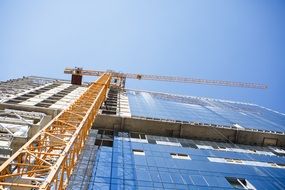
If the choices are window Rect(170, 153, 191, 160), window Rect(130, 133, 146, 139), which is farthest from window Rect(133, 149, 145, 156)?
window Rect(130, 133, 146, 139)

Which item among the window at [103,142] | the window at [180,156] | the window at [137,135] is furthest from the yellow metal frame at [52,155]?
the window at [180,156]

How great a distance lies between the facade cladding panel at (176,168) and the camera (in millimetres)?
26467

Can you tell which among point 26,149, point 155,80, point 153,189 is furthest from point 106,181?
point 155,80

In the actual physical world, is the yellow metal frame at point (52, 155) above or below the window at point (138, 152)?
above

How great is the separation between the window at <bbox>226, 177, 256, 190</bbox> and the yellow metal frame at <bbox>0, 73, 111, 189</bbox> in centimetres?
1469

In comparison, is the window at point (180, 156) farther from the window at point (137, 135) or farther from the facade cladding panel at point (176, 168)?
the window at point (137, 135)

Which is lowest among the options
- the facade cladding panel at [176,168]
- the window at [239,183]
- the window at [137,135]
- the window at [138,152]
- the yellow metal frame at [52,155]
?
the window at [239,183]

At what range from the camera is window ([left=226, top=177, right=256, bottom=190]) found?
92.9 feet

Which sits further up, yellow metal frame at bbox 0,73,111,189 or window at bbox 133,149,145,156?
yellow metal frame at bbox 0,73,111,189

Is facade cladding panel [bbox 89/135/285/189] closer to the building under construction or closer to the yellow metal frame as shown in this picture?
the building under construction

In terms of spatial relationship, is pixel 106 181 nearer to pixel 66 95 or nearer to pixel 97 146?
pixel 97 146

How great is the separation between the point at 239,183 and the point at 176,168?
6225 millimetres

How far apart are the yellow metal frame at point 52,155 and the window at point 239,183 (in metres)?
14.7

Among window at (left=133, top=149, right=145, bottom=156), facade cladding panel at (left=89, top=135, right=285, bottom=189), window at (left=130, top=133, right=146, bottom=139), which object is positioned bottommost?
facade cladding panel at (left=89, top=135, right=285, bottom=189)
